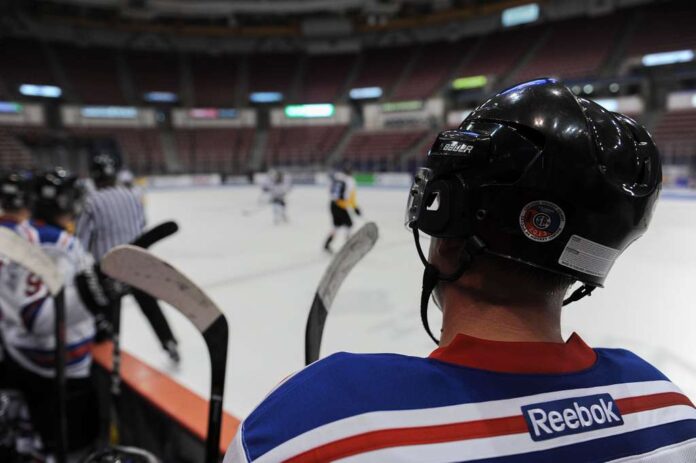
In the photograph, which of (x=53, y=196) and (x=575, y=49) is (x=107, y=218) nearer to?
(x=53, y=196)

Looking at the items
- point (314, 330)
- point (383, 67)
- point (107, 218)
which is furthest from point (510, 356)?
point (383, 67)

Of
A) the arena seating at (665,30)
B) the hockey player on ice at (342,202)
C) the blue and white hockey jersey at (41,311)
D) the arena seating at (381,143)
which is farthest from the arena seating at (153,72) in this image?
the blue and white hockey jersey at (41,311)

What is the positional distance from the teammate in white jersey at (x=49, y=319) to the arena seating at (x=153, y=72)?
106 feet

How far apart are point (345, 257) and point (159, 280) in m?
0.57

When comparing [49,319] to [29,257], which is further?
[49,319]

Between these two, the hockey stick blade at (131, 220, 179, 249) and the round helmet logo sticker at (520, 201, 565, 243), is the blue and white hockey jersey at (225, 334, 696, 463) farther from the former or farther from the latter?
the hockey stick blade at (131, 220, 179, 249)

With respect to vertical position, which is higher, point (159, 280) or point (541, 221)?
→ point (541, 221)

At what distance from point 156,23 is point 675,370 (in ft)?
114

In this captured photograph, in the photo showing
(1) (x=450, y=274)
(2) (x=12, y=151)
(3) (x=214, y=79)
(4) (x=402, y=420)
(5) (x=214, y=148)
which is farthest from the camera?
(3) (x=214, y=79)

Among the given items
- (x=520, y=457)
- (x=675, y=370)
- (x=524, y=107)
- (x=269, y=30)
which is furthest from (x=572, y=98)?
(x=269, y=30)

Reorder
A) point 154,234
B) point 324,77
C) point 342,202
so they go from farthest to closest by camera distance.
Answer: point 324,77 < point 342,202 < point 154,234

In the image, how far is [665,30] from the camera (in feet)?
71.8

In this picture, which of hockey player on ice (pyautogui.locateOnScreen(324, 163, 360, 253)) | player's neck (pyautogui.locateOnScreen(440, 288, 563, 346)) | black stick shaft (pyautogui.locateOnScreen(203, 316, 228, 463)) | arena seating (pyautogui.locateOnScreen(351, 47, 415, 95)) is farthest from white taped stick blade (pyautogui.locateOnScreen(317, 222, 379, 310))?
arena seating (pyautogui.locateOnScreen(351, 47, 415, 95))

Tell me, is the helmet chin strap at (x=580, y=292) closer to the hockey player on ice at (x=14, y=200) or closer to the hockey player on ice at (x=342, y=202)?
the hockey player on ice at (x=14, y=200)
